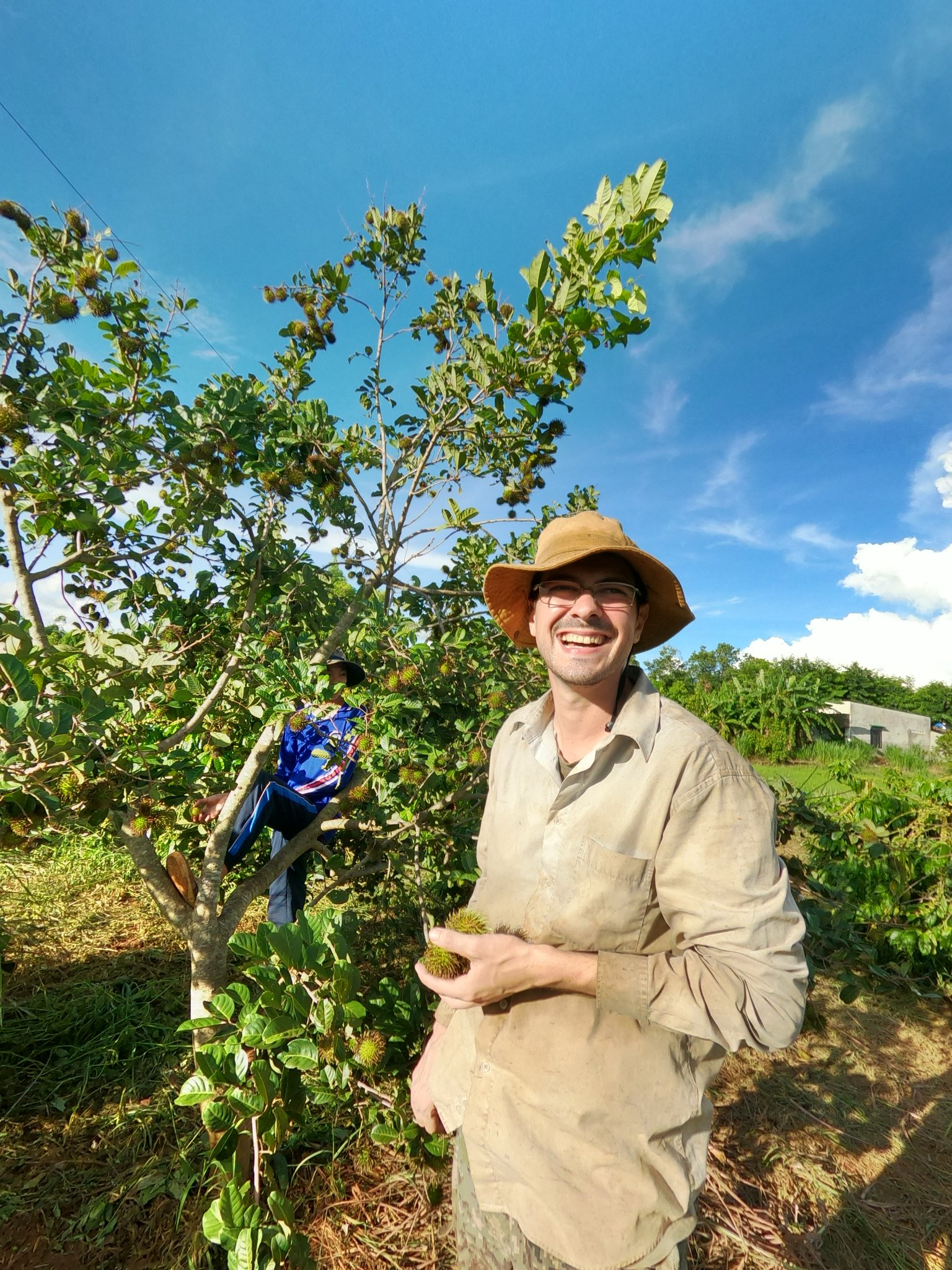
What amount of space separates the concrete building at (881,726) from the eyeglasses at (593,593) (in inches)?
1108

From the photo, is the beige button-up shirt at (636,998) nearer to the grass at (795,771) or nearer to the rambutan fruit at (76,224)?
the rambutan fruit at (76,224)

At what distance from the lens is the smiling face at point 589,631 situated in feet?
4.17

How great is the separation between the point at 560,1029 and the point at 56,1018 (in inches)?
126

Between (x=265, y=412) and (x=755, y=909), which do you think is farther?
(x=265, y=412)

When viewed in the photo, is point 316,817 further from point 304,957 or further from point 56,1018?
point 56,1018

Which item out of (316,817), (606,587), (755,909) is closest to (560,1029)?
(755,909)

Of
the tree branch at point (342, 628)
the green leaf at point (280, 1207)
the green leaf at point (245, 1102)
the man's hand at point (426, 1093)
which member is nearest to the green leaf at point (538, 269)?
the tree branch at point (342, 628)

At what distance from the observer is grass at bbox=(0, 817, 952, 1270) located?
1978 mm

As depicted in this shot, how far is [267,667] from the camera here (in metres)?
2.27

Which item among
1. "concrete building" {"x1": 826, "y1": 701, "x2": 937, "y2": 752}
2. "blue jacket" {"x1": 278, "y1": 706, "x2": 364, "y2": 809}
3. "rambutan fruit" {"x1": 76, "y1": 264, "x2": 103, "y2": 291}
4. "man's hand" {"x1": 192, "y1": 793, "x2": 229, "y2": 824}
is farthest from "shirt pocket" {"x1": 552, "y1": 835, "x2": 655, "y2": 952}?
"concrete building" {"x1": 826, "y1": 701, "x2": 937, "y2": 752}

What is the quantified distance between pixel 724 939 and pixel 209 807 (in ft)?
9.08

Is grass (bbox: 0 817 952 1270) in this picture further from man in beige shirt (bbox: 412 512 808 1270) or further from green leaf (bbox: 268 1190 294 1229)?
man in beige shirt (bbox: 412 512 808 1270)

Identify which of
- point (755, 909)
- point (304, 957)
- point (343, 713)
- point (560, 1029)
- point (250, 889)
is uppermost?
point (343, 713)

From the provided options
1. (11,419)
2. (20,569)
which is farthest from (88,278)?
(20,569)
